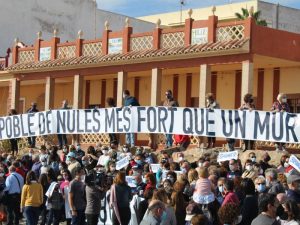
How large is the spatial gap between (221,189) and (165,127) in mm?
6949

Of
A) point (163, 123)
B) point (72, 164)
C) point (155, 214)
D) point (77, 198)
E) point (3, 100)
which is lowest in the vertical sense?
point (77, 198)

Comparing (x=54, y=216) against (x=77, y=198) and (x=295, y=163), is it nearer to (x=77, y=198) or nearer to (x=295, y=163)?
(x=77, y=198)

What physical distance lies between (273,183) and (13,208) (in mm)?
7231

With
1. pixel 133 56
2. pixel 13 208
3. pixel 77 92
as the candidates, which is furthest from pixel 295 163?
pixel 77 92

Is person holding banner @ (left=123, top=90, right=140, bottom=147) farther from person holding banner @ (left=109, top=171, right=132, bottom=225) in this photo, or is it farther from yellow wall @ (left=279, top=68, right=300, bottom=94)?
yellow wall @ (left=279, top=68, right=300, bottom=94)

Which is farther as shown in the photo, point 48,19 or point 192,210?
point 48,19

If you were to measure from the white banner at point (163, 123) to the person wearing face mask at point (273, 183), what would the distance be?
151 inches

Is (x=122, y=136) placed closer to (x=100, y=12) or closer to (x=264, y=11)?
(x=100, y=12)

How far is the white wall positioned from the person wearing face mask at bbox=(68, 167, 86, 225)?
2616 centimetres

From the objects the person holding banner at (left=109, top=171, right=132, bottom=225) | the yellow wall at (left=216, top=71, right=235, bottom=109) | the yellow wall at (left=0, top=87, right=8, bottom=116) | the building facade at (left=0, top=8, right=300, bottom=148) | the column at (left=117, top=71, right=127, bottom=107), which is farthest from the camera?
the yellow wall at (left=0, top=87, right=8, bottom=116)

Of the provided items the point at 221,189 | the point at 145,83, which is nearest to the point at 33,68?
the point at 145,83

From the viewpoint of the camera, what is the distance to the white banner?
1748cm

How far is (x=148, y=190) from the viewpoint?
1293 centimetres

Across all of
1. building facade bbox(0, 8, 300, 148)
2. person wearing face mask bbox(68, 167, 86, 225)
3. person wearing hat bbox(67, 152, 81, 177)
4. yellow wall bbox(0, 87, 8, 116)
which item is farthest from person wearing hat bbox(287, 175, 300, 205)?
yellow wall bbox(0, 87, 8, 116)
